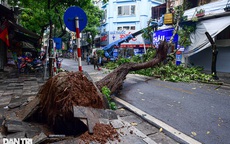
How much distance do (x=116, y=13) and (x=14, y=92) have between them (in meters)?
26.4

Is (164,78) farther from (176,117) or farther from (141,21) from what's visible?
(141,21)

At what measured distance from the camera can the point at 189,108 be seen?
5539 mm

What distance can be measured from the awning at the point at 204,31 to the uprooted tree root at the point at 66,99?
11.1m

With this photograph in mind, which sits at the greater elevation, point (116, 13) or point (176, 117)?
point (116, 13)

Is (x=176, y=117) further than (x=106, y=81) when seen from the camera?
No

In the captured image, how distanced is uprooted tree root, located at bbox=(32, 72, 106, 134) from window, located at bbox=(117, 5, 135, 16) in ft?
91.8

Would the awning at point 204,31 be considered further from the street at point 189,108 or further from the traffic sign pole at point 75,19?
the traffic sign pole at point 75,19

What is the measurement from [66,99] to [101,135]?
97 centimetres

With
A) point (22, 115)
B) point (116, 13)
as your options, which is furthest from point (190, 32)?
point (116, 13)

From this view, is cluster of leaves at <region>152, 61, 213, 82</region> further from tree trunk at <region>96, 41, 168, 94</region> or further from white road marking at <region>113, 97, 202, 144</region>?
white road marking at <region>113, 97, 202, 144</region>

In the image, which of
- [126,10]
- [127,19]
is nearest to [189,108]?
[127,19]

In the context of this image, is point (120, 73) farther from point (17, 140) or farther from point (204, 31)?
point (204, 31)

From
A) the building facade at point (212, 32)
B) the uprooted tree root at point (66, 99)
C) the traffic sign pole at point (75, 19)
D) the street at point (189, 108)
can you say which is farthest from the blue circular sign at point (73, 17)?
the building facade at point (212, 32)

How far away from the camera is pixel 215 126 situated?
14.2 feet
